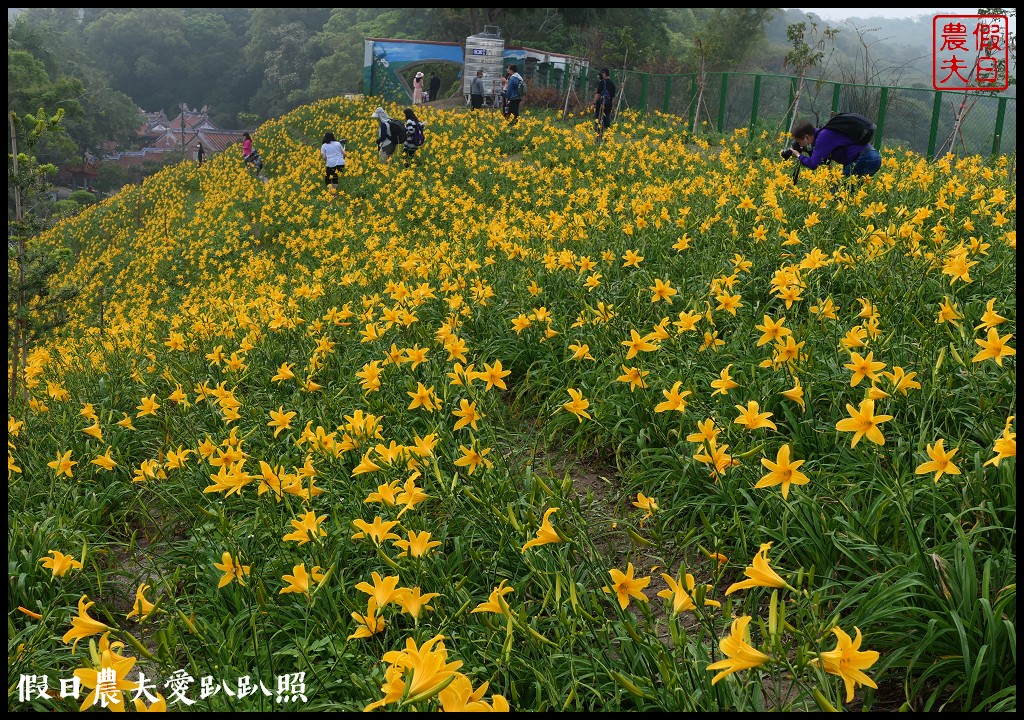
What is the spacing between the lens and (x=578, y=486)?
2.72 meters

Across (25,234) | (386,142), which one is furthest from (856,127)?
(386,142)

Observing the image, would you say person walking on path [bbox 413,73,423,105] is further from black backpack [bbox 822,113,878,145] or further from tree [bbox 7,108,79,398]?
black backpack [bbox 822,113,878,145]

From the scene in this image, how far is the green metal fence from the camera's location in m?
11.1

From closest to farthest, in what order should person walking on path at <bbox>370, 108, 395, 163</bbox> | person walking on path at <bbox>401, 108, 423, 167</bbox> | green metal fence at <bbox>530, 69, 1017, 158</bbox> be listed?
green metal fence at <bbox>530, 69, 1017, 158</bbox> < person walking on path at <bbox>401, 108, 423, 167</bbox> < person walking on path at <bbox>370, 108, 395, 163</bbox>

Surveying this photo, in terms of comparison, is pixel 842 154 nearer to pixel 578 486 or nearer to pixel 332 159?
pixel 578 486

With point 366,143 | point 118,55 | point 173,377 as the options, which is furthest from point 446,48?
point 118,55

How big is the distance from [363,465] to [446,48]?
26465 millimetres

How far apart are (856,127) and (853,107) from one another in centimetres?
948

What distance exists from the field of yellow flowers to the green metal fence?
7114 millimetres

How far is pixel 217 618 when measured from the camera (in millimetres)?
2193

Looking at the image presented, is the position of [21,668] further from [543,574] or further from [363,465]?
[543,574]

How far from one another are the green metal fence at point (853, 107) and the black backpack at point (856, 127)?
4008 mm

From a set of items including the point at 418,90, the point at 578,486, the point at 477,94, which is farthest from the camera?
the point at 418,90

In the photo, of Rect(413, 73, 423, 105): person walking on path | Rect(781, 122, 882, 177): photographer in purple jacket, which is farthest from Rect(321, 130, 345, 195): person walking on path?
Rect(413, 73, 423, 105): person walking on path
